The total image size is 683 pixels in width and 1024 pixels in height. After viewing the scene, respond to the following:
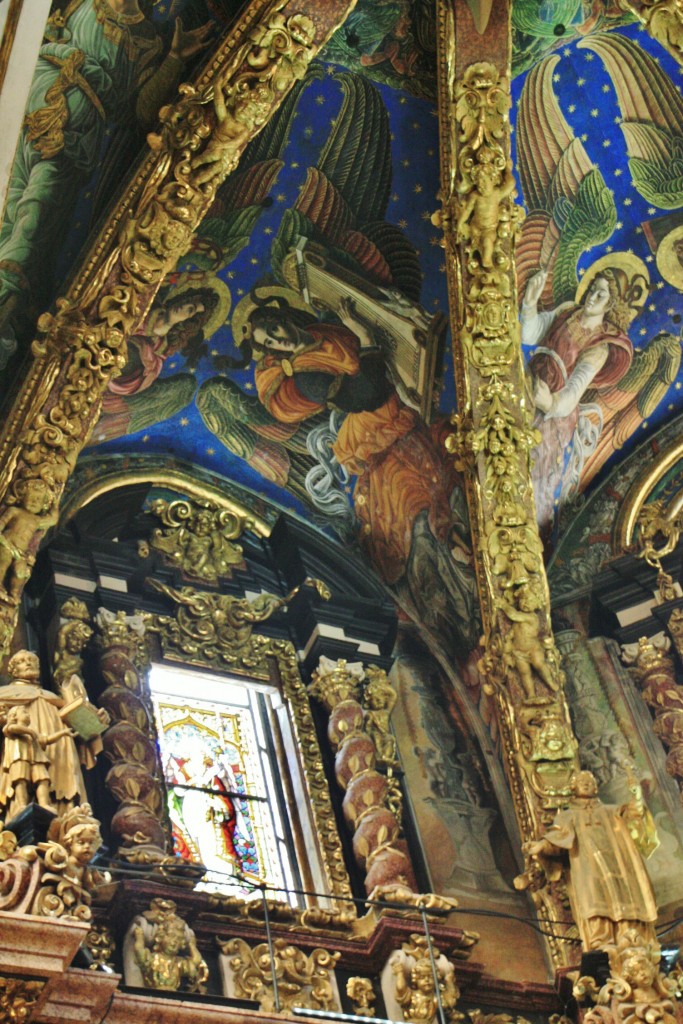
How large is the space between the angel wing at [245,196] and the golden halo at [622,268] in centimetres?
269

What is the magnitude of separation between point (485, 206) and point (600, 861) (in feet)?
15.4

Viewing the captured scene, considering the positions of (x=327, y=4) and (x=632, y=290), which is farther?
(x=632, y=290)

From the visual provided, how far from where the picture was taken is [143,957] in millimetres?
10445

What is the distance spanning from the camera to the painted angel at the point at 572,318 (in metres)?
13.8

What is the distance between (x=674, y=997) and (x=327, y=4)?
6.69 m

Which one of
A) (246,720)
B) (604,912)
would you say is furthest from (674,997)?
(246,720)

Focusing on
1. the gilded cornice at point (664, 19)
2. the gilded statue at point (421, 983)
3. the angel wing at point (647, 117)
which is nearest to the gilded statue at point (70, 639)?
the gilded statue at point (421, 983)

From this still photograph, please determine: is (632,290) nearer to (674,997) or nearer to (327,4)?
(327,4)

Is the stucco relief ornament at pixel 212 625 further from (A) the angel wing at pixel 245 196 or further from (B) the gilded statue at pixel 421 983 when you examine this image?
(B) the gilded statue at pixel 421 983

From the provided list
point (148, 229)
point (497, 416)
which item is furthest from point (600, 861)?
point (148, 229)

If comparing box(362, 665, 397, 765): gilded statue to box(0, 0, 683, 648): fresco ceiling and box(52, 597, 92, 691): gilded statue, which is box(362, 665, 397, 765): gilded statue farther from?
box(52, 597, 92, 691): gilded statue

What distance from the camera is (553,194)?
13898 mm

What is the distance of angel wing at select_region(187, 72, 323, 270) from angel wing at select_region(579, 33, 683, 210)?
2.34 metres

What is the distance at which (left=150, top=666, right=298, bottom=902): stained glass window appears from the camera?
1195 cm
